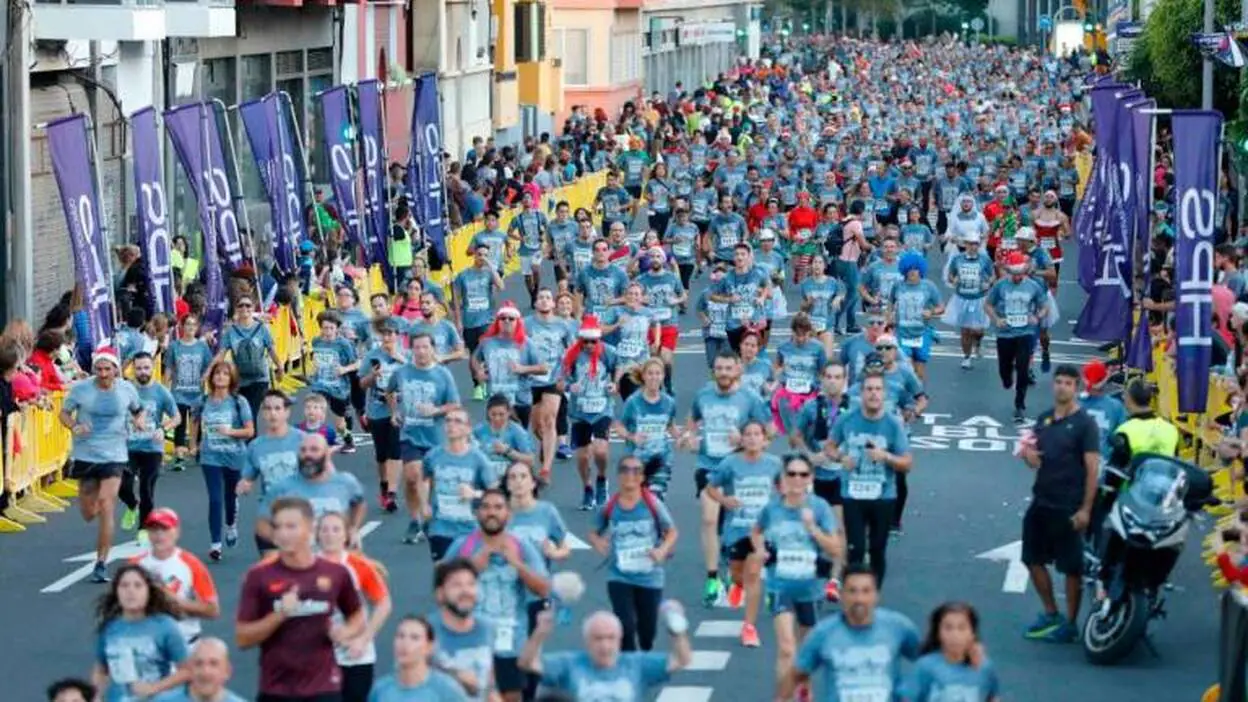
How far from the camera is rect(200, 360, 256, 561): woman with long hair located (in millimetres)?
20812

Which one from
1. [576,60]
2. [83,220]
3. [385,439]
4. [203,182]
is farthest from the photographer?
[576,60]

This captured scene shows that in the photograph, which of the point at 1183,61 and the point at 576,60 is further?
the point at 576,60

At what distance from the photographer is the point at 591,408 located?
23422mm

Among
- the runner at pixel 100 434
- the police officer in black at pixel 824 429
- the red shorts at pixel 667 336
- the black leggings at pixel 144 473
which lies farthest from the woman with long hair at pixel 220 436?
the red shorts at pixel 667 336

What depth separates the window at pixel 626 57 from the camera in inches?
3410

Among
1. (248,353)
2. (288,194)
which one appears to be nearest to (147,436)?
(248,353)

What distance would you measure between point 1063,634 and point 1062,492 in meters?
0.87

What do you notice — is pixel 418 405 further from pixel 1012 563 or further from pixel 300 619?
pixel 300 619

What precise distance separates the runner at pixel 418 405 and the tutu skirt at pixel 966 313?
10.2 meters

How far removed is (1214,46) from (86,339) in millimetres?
12817

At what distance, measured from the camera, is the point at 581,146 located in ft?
199

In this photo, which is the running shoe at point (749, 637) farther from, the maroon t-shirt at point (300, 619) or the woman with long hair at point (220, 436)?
the maroon t-shirt at point (300, 619)

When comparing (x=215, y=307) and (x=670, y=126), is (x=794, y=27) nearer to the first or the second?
(x=670, y=126)

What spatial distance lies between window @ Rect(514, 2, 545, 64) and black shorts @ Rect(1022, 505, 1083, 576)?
53865 mm
